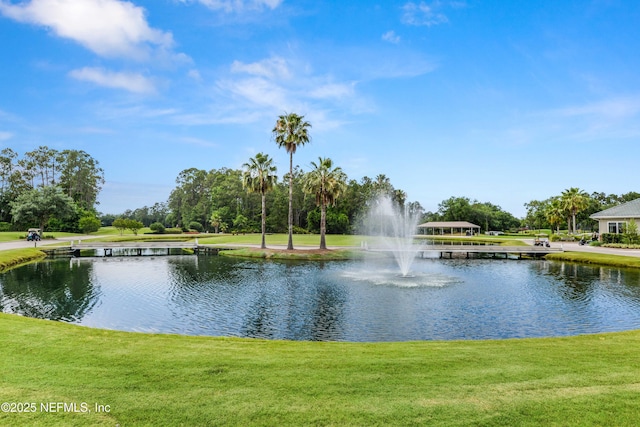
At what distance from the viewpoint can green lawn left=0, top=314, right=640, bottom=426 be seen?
5.73 m

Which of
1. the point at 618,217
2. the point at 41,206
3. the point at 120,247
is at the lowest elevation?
the point at 120,247

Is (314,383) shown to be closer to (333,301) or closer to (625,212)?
(333,301)

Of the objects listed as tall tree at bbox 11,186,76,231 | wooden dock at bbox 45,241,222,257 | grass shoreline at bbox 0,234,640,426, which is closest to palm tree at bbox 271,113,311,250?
wooden dock at bbox 45,241,222,257

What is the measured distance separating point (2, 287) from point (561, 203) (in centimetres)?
8267

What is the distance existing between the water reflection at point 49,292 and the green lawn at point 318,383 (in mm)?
9159

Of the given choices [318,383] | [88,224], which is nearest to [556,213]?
[318,383]

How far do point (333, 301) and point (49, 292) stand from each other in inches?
654

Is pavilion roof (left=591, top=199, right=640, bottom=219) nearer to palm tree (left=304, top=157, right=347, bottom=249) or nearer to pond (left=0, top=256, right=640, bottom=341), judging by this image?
→ pond (left=0, top=256, right=640, bottom=341)

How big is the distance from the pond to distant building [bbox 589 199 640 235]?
83.8ft

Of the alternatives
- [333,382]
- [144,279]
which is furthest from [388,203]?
[333,382]

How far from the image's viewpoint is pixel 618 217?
53094 mm

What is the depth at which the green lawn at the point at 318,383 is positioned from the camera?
225 inches

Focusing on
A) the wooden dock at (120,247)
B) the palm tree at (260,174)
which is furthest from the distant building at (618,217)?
the wooden dock at (120,247)

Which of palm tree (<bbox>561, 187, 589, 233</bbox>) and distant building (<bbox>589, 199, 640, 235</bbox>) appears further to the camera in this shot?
palm tree (<bbox>561, 187, 589, 233</bbox>)
